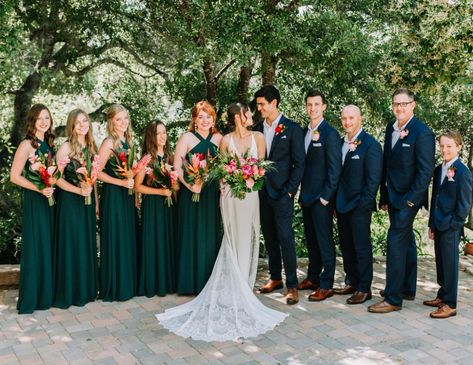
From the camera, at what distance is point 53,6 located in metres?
7.76

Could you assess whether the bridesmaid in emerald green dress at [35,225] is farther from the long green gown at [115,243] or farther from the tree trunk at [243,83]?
the tree trunk at [243,83]

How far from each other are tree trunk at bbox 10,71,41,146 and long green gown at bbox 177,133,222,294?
4530 mm

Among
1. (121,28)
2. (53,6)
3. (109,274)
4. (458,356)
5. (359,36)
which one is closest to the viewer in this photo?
(458,356)

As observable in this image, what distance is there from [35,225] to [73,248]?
18.0 inches

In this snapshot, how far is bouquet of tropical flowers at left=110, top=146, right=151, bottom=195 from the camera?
593cm

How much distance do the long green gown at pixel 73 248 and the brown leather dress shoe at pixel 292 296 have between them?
82.9 inches

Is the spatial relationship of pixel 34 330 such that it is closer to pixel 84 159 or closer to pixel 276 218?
pixel 84 159

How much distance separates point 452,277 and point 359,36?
3025 mm

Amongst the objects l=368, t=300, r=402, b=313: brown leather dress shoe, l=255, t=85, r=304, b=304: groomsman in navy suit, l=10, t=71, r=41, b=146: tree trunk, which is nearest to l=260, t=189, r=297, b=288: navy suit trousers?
l=255, t=85, r=304, b=304: groomsman in navy suit

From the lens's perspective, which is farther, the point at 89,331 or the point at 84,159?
the point at 84,159

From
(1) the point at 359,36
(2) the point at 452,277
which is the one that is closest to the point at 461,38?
(1) the point at 359,36

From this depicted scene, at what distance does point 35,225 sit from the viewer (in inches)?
228

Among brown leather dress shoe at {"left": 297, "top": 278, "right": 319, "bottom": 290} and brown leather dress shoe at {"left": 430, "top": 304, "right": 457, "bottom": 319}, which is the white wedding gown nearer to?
brown leather dress shoe at {"left": 297, "top": 278, "right": 319, "bottom": 290}

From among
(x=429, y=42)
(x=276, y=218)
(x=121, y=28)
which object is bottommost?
(x=276, y=218)
